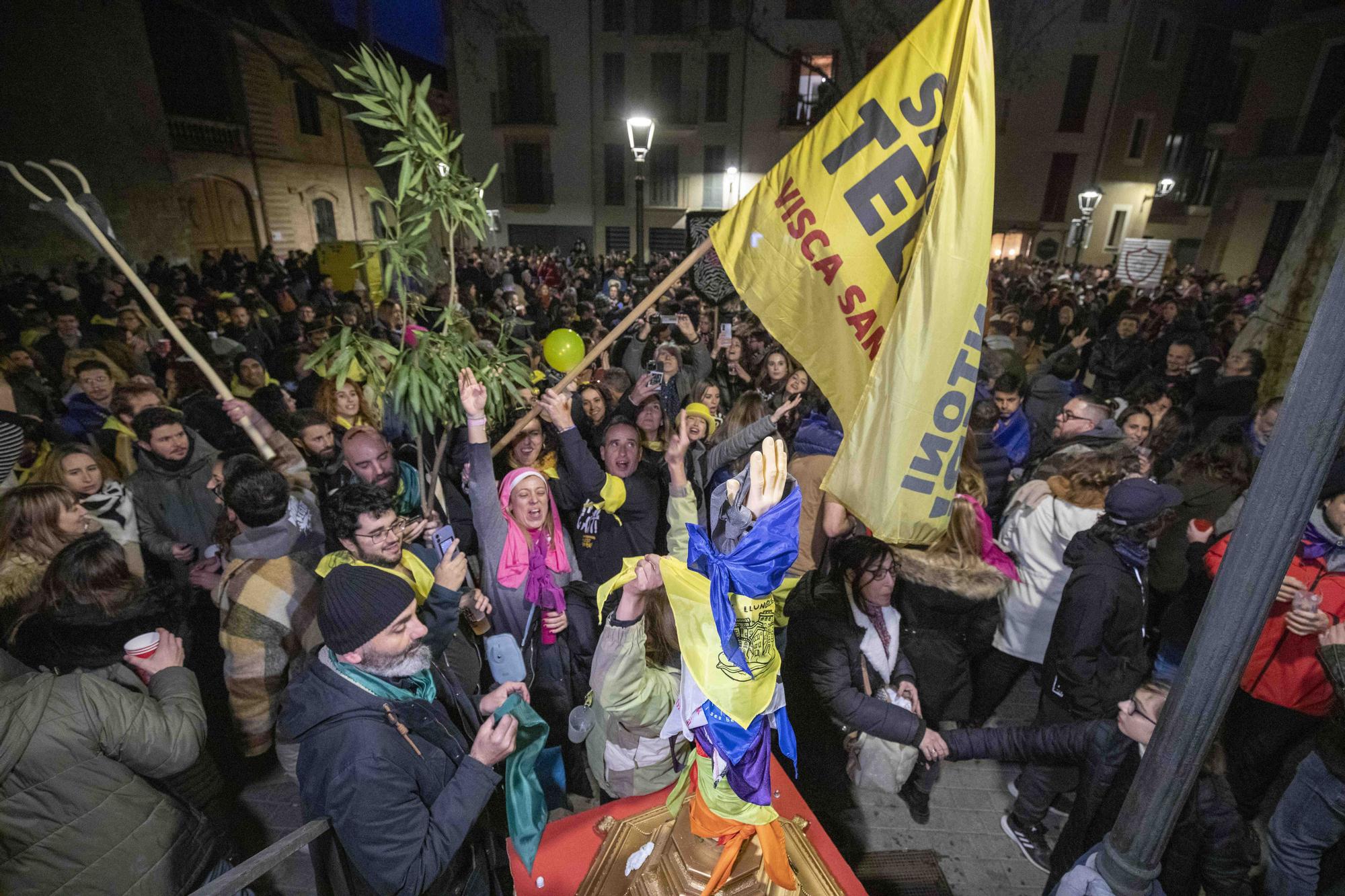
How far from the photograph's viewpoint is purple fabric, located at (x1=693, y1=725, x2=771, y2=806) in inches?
69.9

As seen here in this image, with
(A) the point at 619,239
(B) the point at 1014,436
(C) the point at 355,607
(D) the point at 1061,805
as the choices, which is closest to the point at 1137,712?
(D) the point at 1061,805

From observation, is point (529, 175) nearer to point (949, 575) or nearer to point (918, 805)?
point (949, 575)

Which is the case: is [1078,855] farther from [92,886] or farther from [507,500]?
[92,886]

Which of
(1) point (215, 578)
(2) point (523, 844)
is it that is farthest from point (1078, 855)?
(1) point (215, 578)

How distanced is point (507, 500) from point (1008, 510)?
3.26 m

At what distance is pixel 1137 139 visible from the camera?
92.1 ft

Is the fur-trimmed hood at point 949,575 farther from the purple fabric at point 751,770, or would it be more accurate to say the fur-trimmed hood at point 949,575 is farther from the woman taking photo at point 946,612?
the purple fabric at point 751,770

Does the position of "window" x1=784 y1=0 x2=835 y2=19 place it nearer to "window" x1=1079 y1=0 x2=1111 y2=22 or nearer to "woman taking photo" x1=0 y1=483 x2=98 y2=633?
"window" x1=1079 y1=0 x2=1111 y2=22

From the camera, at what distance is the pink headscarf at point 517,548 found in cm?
330

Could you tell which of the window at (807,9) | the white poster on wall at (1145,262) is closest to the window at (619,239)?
the window at (807,9)

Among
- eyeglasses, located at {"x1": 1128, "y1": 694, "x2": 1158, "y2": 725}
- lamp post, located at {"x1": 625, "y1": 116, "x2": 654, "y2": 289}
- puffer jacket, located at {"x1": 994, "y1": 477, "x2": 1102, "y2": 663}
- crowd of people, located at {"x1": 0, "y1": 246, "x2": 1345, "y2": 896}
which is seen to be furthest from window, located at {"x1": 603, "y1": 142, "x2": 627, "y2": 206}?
eyeglasses, located at {"x1": 1128, "y1": 694, "x2": 1158, "y2": 725}

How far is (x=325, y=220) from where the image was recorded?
23.0 meters

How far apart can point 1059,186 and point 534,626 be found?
109ft

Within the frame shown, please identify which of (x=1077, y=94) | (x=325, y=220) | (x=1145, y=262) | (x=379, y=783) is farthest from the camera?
(x=1077, y=94)
